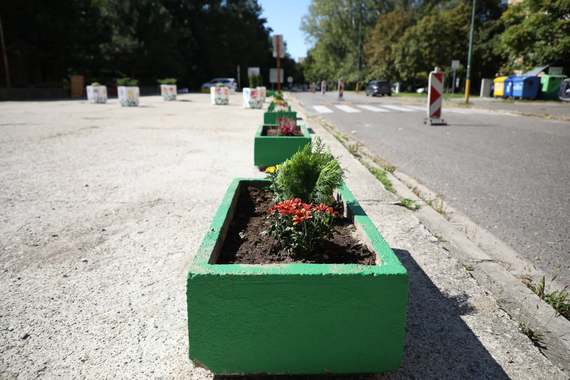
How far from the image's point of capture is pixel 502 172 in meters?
6.23

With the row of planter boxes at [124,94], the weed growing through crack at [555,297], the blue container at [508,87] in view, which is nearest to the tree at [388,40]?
the blue container at [508,87]

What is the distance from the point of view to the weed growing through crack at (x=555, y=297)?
99.0 inches

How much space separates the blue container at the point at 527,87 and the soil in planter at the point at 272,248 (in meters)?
28.5

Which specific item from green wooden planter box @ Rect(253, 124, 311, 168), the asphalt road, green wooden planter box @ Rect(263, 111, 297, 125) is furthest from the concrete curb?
green wooden planter box @ Rect(263, 111, 297, 125)

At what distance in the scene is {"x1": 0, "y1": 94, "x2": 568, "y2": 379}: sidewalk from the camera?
6.82 feet

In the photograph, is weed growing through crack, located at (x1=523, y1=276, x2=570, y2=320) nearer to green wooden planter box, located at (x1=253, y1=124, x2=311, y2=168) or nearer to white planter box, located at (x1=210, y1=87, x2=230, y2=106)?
green wooden planter box, located at (x1=253, y1=124, x2=311, y2=168)

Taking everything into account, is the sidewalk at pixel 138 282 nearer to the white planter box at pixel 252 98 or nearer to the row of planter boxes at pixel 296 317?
the row of planter boxes at pixel 296 317

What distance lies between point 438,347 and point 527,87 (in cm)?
2917

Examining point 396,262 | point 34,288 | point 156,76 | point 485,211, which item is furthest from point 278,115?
point 156,76

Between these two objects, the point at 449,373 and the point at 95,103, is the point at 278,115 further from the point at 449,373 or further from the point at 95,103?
the point at 95,103

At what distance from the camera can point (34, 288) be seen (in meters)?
2.77

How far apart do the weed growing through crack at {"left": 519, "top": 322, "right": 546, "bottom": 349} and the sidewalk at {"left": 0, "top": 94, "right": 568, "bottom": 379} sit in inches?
1.4

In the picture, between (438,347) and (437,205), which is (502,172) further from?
(438,347)

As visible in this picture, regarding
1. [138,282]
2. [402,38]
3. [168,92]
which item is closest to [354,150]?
[138,282]
